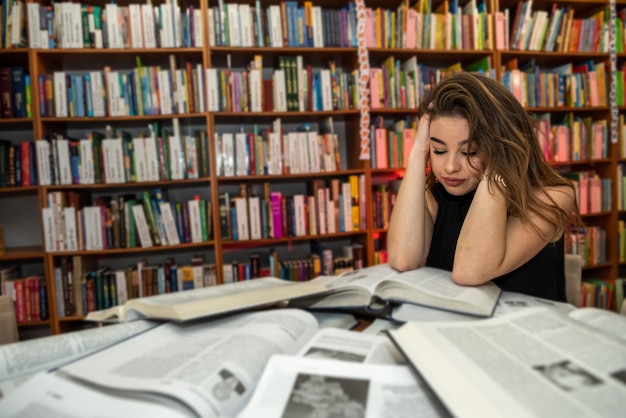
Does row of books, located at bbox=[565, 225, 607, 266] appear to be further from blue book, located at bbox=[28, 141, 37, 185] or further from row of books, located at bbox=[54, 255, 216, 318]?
blue book, located at bbox=[28, 141, 37, 185]

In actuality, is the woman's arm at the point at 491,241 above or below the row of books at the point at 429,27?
below

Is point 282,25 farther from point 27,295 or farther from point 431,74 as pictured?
point 27,295

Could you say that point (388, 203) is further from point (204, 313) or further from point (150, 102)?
→ point (204, 313)

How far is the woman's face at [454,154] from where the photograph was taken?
3.42 ft

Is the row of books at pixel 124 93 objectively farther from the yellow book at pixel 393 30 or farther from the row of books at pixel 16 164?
the yellow book at pixel 393 30

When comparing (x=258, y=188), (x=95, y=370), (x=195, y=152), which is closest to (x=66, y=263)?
(x=195, y=152)

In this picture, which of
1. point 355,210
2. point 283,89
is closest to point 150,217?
point 283,89

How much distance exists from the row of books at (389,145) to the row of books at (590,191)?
1229mm

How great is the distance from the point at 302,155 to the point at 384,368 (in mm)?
1980

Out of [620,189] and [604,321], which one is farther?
[620,189]

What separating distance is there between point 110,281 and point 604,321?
229cm

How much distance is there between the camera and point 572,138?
275cm

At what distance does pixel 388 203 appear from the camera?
2521 millimetres

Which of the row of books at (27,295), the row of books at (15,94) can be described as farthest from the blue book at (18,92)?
the row of books at (27,295)
